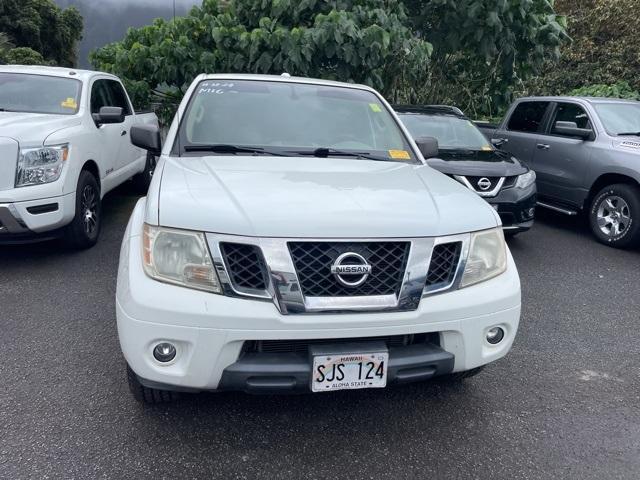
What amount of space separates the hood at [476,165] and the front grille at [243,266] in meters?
3.85

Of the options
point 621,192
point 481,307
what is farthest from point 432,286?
point 621,192

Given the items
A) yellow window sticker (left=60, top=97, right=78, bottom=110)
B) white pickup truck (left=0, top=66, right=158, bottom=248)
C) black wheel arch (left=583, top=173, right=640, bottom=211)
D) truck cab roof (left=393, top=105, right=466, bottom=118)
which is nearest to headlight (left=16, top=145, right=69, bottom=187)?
white pickup truck (left=0, top=66, right=158, bottom=248)

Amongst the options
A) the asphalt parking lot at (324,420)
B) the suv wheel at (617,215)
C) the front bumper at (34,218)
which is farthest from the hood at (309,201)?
the suv wheel at (617,215)

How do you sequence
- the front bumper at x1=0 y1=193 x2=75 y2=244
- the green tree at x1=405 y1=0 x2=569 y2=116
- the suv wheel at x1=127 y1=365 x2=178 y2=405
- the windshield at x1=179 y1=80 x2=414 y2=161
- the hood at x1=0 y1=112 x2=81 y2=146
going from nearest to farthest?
the suv wheel at x1=127 y1=365 x2=178 y2=405, the windshield at x1=179 y1=80 x2=414 y2=161, the front bumper at x1=0 y1=193 x2=75 y2=244, the hood at x1=0 y1=112 x2=81 y2=146, the green tree at x1=405 y1=0 x2=569 y2=116

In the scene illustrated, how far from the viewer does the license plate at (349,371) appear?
7.29ft

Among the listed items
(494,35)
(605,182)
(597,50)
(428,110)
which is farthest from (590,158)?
(597,50)

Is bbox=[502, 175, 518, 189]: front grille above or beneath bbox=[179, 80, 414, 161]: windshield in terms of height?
beneath

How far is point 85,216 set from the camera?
203 inches

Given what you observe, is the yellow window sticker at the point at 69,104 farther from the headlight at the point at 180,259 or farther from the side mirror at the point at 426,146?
the headlight at the point at 180,259

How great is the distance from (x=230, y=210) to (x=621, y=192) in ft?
17.6

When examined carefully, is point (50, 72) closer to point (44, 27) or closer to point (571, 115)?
point (571, 115)

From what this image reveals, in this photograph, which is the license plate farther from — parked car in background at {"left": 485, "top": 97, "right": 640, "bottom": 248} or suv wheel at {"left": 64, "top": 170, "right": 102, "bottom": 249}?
parked car in background at {"left": 485, "top": 97, "right": 640, "bottom": 248}

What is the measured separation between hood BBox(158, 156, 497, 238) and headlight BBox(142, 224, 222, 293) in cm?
5

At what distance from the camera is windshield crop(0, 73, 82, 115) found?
5.41 meters
